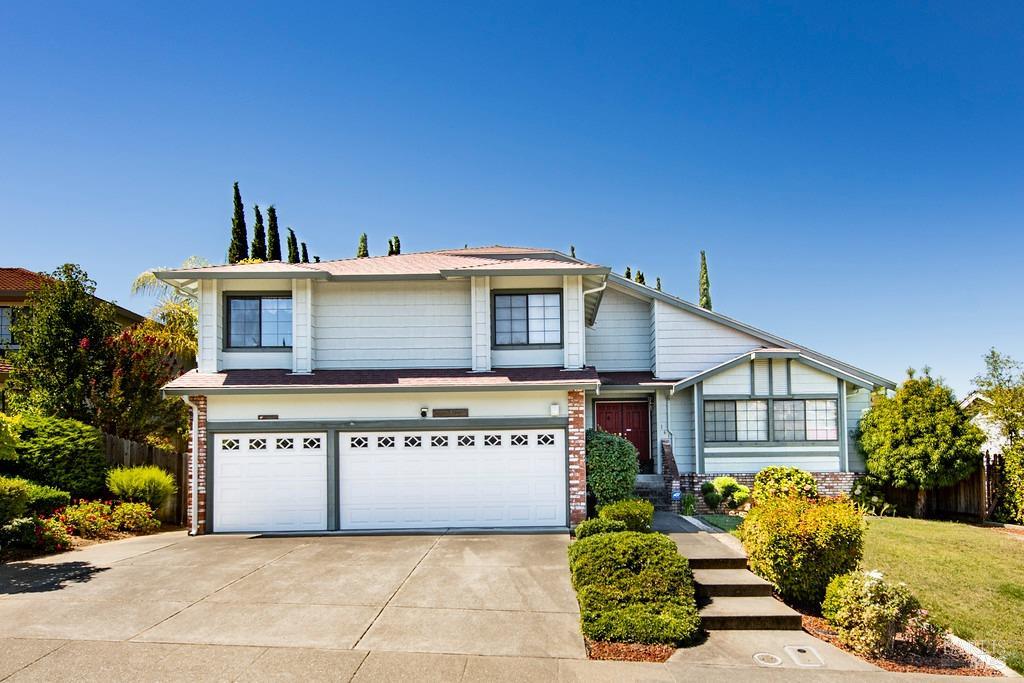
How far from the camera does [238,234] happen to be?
29.8m

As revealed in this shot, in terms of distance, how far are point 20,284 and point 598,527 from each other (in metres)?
22.8

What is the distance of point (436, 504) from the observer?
1227 centimetres

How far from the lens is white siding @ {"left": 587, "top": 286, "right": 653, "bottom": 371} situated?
17125mm

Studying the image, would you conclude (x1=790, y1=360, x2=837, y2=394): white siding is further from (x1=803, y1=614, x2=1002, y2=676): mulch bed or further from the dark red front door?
(x1=803, y1=614, x2=1002, y2=676): mulch bed

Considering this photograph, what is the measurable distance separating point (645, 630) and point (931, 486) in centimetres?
1275

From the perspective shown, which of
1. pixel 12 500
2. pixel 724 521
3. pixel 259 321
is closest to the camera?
pixel 12 500

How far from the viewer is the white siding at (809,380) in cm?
1596

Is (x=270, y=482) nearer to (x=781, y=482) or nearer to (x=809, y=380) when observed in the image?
(x=781, y=482)

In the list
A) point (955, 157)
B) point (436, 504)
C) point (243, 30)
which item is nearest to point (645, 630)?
point (436, 504)

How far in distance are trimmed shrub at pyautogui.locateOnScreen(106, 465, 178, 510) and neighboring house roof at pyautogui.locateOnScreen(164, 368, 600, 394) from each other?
249cm

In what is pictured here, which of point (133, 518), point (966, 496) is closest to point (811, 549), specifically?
point (966, 496)

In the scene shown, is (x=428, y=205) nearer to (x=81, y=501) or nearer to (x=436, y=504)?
(x=436, y=504)

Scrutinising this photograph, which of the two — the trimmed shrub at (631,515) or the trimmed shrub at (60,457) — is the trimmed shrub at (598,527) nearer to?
the trimmed shrub at (631,515)

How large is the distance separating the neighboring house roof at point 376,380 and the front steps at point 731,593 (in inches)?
152
